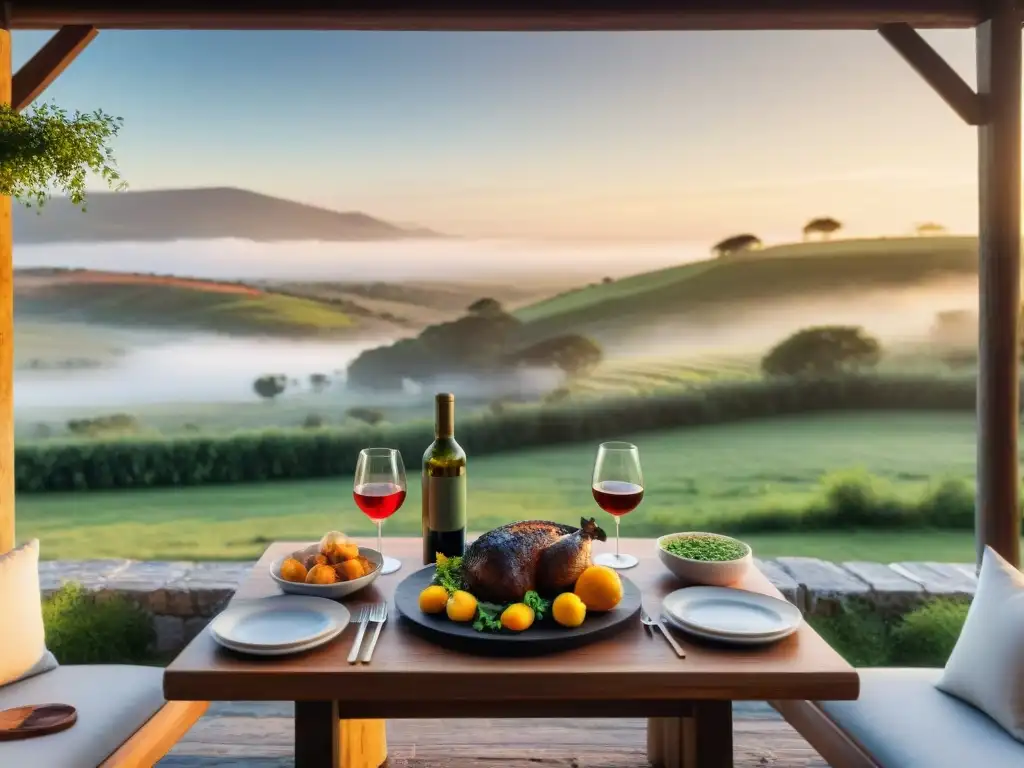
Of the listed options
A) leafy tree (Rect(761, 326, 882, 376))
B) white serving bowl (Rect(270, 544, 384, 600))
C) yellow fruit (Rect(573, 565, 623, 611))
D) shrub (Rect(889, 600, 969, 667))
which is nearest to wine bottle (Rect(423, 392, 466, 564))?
white serving bowl (Rect(270, 544, 384, 600))

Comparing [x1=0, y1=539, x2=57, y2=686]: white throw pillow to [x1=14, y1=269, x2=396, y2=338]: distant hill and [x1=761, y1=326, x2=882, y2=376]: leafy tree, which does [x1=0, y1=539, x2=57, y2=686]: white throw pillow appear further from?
[x1=761, y1=326, x2=882, y2=376]: leafy tree

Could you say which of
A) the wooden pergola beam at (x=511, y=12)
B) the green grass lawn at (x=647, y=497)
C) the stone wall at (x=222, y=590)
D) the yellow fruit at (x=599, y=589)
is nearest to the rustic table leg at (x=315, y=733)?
the yellow fruit at (x=599, y=589)

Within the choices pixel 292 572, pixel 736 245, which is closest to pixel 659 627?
pixel 292 572

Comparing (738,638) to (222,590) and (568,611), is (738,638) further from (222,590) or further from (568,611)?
(222,590)

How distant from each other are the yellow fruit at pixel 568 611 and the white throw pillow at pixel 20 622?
4.18 ft

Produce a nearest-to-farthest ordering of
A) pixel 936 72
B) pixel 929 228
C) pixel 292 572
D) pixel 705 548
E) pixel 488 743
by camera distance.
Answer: pixel 292 572 < pixel 705 548 < pixel 488 743 < pixel 936 72 < pixel 929 228

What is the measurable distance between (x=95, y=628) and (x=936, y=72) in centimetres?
342

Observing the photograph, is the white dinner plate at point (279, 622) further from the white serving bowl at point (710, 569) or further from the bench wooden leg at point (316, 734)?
the white serving bowl at point (710, 569)

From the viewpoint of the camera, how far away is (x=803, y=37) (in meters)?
4.20

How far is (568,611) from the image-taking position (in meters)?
1.39

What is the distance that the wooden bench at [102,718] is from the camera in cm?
152

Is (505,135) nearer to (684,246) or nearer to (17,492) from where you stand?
(684,246)

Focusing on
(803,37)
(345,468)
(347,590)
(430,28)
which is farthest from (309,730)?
(803,37)

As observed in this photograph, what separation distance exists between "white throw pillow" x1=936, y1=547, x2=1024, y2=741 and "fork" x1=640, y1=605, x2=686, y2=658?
0.77 metres
